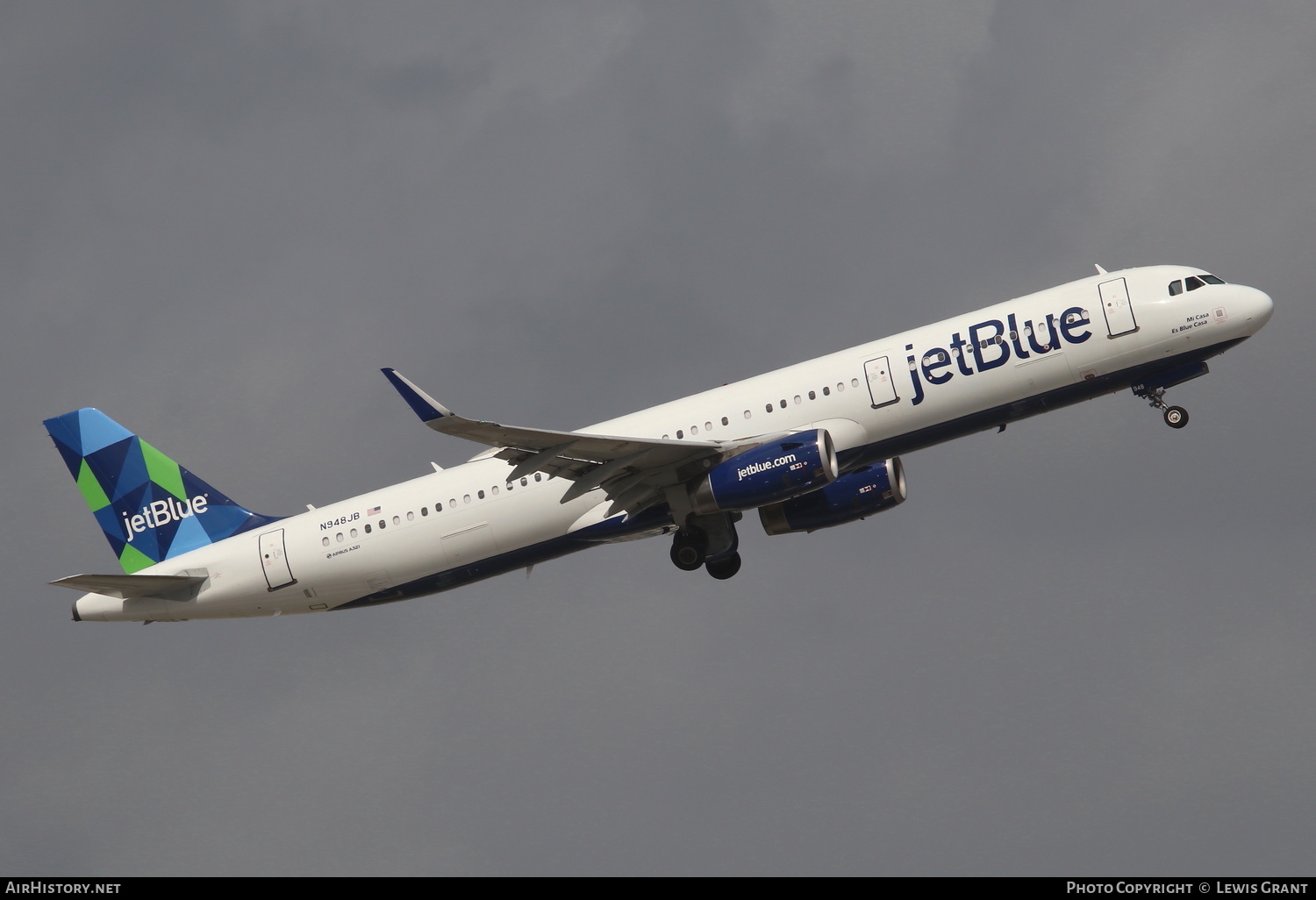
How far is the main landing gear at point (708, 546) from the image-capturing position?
4338 centimetres

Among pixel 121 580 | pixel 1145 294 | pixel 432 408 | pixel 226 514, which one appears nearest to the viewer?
pixel 432 408

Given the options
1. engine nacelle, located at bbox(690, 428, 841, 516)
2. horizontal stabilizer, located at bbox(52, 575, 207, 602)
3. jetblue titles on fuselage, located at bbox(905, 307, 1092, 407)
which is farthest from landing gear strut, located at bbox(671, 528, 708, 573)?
horizontal stabilizer, located at bbox(52, 575, 207, 602)

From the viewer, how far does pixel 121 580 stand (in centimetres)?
4309

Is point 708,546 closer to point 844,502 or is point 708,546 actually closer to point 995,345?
point 844,502

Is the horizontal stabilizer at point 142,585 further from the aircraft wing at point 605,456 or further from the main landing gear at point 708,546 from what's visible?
the main landing gear at point 708,546

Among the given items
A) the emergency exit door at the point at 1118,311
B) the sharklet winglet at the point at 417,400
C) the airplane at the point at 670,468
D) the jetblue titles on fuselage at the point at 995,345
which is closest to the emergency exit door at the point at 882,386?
the airplane at the point at 670,468

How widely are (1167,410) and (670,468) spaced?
45.6ft

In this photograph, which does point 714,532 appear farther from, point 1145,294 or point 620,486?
point 1145,294

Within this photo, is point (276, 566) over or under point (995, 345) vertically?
under

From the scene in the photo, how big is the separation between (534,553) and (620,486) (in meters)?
3.60

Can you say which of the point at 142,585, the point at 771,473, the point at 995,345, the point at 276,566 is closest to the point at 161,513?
the point at 142,585

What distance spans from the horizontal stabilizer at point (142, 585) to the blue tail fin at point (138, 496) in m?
2.09

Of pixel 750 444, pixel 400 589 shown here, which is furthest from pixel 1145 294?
pixel 400 589

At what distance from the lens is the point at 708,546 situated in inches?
1722
